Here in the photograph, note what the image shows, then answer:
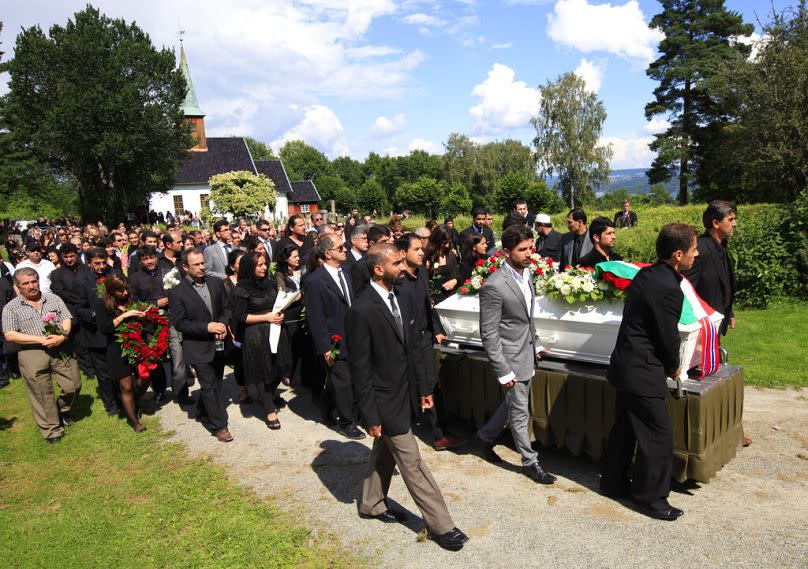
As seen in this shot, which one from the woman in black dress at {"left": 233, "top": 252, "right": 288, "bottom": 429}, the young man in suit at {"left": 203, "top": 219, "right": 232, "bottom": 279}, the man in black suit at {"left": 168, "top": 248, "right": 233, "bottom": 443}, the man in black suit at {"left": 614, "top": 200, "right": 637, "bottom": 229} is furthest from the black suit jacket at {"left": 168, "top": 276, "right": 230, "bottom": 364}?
the man in black suit at {"left": 614, "top": 200, "right": 637, "bottom": 229}

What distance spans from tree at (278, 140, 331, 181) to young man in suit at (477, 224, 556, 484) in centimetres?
10967

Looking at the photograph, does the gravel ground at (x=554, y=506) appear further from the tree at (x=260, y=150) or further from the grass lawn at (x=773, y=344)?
the tree at (x=260, y=150)

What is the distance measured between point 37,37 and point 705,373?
141ft

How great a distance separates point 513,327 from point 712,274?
1.99 meters

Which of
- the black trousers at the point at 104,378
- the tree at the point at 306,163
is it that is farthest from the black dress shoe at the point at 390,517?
the tree at the point at 306,163

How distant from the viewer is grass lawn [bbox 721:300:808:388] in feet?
22.2

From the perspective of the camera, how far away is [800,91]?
2420 cm

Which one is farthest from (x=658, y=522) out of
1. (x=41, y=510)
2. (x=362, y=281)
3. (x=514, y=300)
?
(x=41, y=510)

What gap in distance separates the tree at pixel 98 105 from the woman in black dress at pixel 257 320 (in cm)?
3471

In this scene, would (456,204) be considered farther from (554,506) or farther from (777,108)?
(554,506)

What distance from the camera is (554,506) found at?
434 cm

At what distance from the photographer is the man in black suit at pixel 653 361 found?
3846 mm

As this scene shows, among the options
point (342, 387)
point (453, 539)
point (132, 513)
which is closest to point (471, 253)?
point (342, 387)

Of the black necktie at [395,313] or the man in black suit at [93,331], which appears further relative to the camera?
the man in black suit at [93,331]
